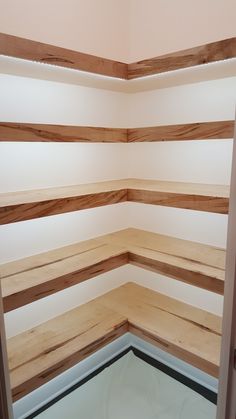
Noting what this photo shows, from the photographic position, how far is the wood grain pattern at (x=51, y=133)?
129cm

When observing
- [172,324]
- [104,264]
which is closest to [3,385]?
[104,264]

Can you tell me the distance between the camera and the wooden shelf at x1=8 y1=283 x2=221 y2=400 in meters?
1.43

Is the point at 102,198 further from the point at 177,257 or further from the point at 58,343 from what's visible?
the point at 58,343

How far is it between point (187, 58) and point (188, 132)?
1.17ft

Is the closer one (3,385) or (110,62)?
(3,385)

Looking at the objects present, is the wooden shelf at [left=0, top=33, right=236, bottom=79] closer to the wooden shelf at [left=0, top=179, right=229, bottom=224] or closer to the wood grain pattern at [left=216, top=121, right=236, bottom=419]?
the wooden shelf at [left=0, top=179, right=229, bottom=224]

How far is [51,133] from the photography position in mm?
1430

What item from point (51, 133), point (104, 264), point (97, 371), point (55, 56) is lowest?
point (97, 371)

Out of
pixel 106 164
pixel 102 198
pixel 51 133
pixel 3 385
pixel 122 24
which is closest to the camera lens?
pixel 3 385

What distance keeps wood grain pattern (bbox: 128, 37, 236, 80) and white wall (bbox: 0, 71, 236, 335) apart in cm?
26

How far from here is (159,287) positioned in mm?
2023

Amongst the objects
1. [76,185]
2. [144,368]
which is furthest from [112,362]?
[76,185]

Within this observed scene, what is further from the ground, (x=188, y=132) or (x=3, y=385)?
(x=188, y=132)

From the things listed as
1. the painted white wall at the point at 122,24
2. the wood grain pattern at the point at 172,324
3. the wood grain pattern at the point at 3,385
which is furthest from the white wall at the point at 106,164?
the wood grain pattern at the point at 3,385
